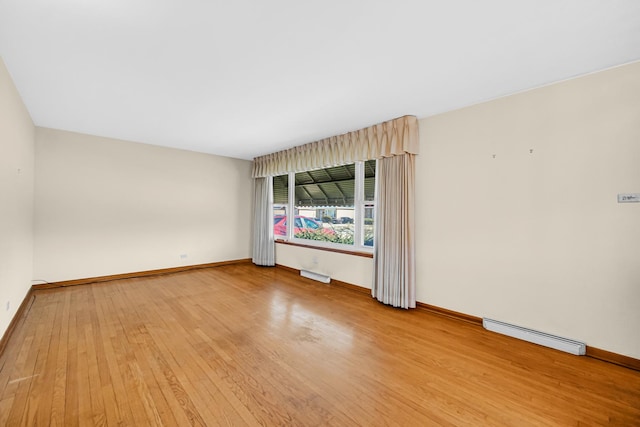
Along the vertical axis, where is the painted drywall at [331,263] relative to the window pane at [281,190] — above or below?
below

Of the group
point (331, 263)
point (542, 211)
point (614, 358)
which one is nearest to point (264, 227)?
point (331, 263)

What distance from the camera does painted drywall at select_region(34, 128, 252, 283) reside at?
3.99 metres

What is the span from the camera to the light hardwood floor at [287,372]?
1582 millimetres

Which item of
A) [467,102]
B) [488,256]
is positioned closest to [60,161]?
[467,102]

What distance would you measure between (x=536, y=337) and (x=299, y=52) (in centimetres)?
336

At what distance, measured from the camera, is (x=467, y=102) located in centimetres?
291

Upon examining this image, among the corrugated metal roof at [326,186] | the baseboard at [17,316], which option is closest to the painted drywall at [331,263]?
the corrugated metal roof at [326,186]

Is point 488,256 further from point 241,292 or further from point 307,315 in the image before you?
point 241,292

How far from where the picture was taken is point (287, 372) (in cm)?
199

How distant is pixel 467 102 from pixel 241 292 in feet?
12.9

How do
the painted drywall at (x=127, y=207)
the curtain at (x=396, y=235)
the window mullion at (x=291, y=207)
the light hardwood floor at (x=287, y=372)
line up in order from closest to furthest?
the light hardwood floor at (x=287, y=372)
the curtain at (x=396, y=235)
the painted drywall at (x=127, y=207)
the window mullion at (x=291, y=207)

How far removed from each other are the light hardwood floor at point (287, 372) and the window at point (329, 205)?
1476 millimetres

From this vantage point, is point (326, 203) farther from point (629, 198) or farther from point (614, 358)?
point (614, 358)

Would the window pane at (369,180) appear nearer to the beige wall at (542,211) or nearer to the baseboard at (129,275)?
the beige wall at (542,211)
